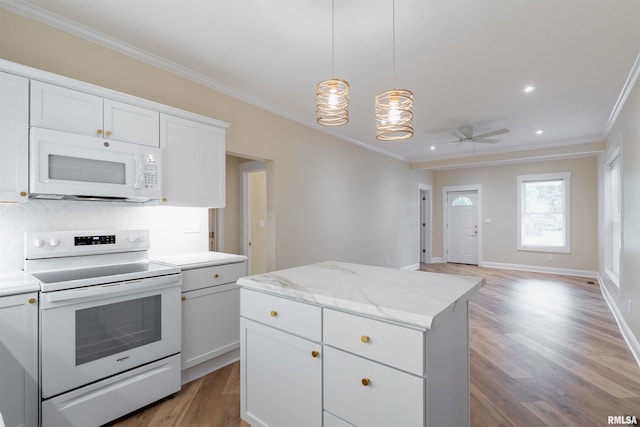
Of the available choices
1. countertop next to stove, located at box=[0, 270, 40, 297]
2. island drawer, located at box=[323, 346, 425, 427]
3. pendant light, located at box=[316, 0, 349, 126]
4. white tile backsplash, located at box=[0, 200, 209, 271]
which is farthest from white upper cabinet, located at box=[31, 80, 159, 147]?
island drawer, located at box=[323, 346, 425, 427]

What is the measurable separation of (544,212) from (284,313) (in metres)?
7.51

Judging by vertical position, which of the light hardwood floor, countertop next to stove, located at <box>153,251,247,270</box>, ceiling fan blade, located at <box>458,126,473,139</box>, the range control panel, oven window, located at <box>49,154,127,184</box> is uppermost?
ceiling fan blade, located at <box>458,126,473,139</box>

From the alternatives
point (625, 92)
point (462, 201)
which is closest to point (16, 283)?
point (625, 92)

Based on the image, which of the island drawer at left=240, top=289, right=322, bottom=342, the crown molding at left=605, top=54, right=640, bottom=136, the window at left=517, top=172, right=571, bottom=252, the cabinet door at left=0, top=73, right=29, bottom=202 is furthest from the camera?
the window at left=517, top=172, right=571, bottom=252

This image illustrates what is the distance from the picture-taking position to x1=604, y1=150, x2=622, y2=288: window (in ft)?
14.4

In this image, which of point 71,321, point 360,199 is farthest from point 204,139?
point 360,199

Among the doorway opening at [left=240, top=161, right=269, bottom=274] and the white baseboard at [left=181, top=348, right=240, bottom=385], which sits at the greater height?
the doorway opening at [left=240, top=161, right=269, bottom=274]

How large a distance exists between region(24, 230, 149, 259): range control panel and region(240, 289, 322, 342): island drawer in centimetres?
129

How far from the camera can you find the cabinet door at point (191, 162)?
254 centimetres

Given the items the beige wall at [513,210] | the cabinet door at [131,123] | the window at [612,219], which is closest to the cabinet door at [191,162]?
the cabinet door at [131,123]

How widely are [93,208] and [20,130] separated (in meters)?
0.74

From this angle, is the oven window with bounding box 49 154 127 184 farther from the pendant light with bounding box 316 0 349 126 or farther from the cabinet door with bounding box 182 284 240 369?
the pendant light with bounding box 316 0 349 126

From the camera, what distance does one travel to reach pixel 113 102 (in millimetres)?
2199

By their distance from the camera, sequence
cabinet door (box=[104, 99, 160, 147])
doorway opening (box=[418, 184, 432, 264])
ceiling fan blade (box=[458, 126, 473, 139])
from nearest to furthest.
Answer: cabinet door (box=[104, 99, 160, 147]) → ceiling fan blade (box=[458, 126, 473, 139]) → doorway opening (box=[418, 184, 432, 264])
